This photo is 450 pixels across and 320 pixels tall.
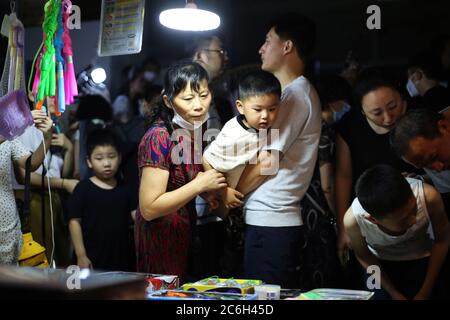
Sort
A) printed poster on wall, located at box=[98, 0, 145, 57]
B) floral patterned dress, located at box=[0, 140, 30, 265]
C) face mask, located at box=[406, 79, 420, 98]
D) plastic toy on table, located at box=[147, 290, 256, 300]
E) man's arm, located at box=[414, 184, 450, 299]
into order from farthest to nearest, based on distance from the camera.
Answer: floral patterned dress, located at box=[0, 140, 30, 265] < printed poster on wall, located at box=[98, 0, 145, 57] < face mask, located at box=[406, 79, 420, 98] < man's arm, located at box=[414, 184, 450, 299] < plastic toy on table, located at box=[147, 290, 256, 300]

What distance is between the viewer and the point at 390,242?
2.52m

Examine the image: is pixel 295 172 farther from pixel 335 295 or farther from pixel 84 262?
pixel 84 262

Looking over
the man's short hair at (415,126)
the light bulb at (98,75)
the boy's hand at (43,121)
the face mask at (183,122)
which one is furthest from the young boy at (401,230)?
the boy's hand at (43,121)

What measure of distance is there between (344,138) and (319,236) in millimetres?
459

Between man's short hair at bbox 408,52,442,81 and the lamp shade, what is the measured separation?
925 millimetres

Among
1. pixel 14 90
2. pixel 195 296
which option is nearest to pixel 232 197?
pixel 195 296

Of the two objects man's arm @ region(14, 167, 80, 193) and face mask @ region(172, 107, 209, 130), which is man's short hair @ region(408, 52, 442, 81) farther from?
man's arm @ region(14, 167, 80, 193)

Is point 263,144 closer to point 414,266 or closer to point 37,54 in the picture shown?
point 414,266

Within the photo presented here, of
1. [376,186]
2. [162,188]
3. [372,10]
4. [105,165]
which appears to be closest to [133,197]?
[105,165]

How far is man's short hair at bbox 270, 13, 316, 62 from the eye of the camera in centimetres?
272

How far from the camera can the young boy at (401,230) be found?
2.46 meters

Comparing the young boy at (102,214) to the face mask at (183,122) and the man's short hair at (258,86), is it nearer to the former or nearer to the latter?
the face mask at (183,122)

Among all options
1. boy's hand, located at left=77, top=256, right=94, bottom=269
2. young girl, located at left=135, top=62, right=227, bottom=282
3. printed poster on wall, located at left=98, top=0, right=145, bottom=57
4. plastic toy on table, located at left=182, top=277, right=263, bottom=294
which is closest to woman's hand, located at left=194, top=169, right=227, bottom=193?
young girl, located at left=135, top=62, right=227, bottom=282

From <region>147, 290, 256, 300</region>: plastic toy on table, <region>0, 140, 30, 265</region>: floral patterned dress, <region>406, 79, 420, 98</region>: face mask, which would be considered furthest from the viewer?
<region>0, 140, 30, 265</region>: floral patterned dress
